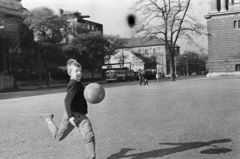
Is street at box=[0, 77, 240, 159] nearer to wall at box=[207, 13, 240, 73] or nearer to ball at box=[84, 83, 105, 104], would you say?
ball at box=[84, 83, 105, 104]

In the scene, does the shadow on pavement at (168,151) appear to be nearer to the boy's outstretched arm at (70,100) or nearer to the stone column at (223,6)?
the boy's outstretched arm at (70,100)

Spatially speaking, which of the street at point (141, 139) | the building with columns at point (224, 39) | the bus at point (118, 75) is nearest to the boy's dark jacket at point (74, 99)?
the street at point (141, 139)

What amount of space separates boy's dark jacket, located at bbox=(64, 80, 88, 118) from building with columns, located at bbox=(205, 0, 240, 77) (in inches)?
1857

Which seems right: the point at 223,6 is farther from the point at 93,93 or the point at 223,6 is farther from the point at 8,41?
the point at 93,93

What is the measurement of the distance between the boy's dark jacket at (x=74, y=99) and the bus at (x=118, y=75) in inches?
2142

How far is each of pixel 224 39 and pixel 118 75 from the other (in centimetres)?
1964

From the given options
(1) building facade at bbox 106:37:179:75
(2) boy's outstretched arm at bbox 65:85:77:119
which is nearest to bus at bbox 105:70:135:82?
(1) building facade at bbox 106:37:179:75

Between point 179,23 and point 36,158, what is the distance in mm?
34605

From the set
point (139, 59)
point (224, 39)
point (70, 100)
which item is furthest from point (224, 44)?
point (70, 100)

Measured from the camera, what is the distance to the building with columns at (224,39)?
50375 mm

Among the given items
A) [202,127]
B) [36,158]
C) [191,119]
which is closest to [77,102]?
[36,158]

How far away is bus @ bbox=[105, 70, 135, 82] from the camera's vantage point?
59.9m

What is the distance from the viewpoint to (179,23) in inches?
1502

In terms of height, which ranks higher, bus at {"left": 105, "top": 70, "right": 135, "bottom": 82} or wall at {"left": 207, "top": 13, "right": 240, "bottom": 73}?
wall at {"left": 207, "top": 13, "right": 240, "bottom": 73}
